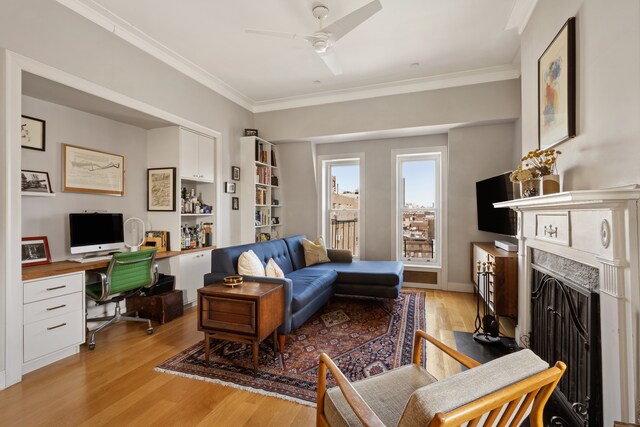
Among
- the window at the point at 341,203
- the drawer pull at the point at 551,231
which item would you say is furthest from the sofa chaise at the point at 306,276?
the drawer pull at the point at 551,231

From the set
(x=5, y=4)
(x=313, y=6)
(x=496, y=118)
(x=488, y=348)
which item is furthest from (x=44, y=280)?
(x=496, y=118)

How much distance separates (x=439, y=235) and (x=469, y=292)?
96 centimetres

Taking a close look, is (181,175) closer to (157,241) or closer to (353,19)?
(157,241)

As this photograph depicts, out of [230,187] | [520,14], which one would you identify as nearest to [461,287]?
[520,14]

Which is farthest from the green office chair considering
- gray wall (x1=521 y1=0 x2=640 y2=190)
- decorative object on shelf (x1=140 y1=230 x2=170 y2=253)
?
gray wall (x1=521 y1=0 x2=640 y2=190)

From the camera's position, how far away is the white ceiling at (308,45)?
271cm

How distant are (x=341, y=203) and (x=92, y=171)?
11.9 ft

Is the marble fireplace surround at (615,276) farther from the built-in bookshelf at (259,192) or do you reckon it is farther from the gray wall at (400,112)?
the built-in bookshelf at (259,192)

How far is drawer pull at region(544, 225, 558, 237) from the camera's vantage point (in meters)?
1.89

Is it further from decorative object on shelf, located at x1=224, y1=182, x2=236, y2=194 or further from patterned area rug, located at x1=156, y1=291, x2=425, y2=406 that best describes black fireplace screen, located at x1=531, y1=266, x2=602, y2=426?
decorative object on shelf, located at x1=224, y1=182, x2=236, y2=194

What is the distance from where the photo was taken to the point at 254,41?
10.7 feet

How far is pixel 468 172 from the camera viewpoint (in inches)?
173

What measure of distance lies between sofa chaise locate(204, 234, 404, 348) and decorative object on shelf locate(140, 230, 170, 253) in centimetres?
117

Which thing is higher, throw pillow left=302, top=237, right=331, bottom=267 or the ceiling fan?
the ceiling fan
